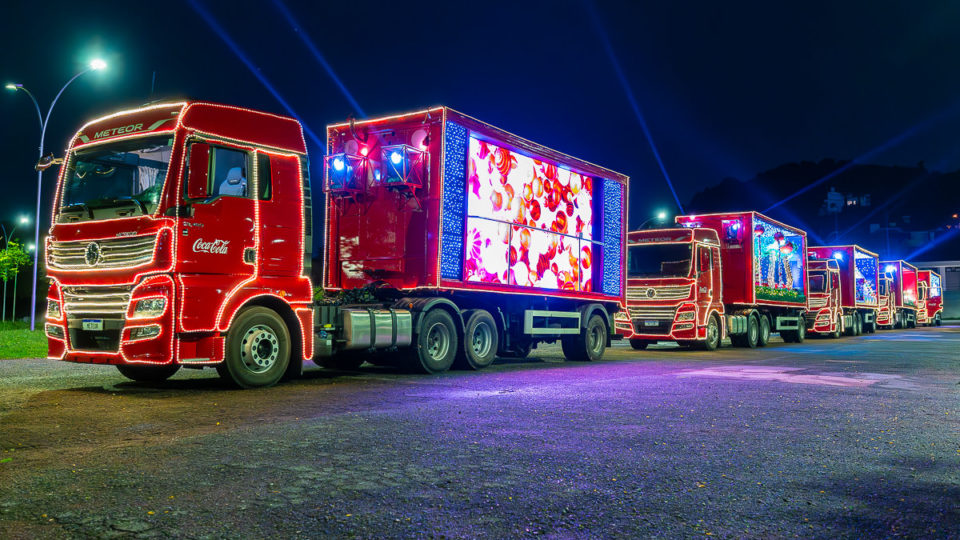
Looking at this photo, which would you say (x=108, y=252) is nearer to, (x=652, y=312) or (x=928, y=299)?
(x=652, y=312)

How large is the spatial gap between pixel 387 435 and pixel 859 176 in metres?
117

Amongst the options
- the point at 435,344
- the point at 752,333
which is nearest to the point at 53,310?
the point at 435,344

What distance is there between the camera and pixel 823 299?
3281cm

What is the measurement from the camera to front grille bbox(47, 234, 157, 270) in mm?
8688

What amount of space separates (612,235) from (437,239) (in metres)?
6.13

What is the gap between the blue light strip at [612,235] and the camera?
16672 mm

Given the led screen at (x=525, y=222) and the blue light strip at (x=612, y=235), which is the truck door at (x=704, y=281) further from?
the led screen at (x=525, y=222)

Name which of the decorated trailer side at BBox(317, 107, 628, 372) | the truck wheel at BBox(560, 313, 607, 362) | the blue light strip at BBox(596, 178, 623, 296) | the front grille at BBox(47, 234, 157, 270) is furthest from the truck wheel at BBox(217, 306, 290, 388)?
the blue light strip at BBox(596, 178, 623, 296)

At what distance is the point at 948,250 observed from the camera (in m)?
91.7

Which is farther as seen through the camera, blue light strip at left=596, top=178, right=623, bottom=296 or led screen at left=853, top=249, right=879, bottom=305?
led screen at left=853, top=249, right=879, bottom=305

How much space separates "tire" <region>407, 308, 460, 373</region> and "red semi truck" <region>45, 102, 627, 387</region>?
0.09 ft

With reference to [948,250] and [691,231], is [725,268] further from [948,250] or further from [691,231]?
[948,250]

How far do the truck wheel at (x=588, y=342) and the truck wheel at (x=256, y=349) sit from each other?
7.68 m

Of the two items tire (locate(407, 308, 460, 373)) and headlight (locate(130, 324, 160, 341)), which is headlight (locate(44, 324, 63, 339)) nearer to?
headlight (locate(130, 324, 160, 341))
